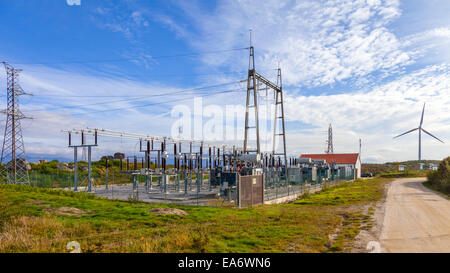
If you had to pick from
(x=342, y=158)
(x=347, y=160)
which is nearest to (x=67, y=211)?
(x=347, y=160)

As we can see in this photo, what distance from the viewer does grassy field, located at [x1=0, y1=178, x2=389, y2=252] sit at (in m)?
7.99

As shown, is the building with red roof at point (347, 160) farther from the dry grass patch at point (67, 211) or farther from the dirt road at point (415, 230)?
the dry grass patch at point (67, 211)

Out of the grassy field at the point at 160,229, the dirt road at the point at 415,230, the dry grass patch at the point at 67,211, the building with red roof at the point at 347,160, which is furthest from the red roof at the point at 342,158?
the dry grass patch at the point at 67,211

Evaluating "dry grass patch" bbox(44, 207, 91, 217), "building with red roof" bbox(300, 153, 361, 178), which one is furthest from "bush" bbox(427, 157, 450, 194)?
"dry grass patch" bbox(44, 207, 91, 217)

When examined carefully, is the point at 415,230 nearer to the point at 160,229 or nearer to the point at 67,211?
the point at 160,229

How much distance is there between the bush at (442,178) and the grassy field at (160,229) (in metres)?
19.2

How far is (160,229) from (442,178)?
35.2 metres

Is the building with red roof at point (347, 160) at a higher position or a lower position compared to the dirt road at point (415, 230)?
higher

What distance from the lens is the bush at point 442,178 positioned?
93.4 feet

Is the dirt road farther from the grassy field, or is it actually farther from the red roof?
the red roof

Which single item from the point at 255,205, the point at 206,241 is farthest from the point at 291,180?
the point at 206,241
